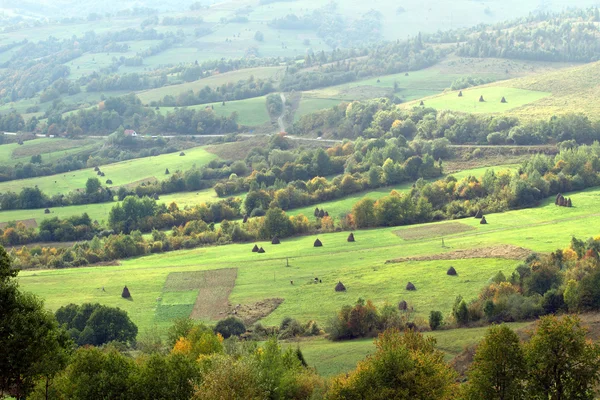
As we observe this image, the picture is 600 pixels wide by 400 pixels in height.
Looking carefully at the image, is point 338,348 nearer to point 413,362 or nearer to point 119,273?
point 413,362

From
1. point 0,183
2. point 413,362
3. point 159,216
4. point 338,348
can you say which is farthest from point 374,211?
point 0,183

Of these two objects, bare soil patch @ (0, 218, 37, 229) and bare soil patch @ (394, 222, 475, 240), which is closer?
bare soil patch @ (394, 222, 475, 240)

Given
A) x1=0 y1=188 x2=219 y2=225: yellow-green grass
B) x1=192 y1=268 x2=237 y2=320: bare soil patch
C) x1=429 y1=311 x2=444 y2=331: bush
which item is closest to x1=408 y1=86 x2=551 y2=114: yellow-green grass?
x1=0 y1=188 x2=219 y2=225: yellow-green grass

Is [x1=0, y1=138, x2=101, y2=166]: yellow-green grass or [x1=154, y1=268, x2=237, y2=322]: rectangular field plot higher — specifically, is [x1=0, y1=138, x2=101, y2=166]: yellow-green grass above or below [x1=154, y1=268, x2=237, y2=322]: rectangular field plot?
below

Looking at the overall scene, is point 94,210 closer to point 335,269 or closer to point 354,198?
point 354,198

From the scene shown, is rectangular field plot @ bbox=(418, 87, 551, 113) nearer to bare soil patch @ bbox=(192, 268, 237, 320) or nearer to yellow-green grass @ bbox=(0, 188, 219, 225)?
yellow-green grass @ bbox=(0, 188, 219, 225)

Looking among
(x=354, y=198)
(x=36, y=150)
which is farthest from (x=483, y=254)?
(x=36, y=150)

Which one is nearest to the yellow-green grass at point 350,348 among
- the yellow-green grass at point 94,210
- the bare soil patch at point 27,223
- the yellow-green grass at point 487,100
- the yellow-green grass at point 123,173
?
the yellow-green grass at point 94,210
